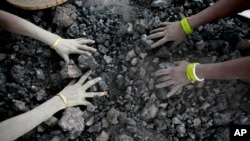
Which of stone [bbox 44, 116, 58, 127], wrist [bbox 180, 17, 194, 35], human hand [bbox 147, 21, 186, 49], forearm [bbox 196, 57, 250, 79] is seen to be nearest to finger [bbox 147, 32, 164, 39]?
human hand [bbox 147, 21, 186, 49]

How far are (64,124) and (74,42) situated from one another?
0.45 metres

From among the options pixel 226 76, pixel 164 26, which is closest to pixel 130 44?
pixel 164 26

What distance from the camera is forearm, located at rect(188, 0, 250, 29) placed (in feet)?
5.40

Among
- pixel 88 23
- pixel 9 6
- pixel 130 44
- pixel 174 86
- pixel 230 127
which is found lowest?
pixel 230 127

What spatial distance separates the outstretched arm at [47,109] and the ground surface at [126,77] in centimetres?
5

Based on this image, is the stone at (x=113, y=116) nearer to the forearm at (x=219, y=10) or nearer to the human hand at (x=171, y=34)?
the human hand at (x=171, y=34)

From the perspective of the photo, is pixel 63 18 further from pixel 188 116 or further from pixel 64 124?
pixel 188 116

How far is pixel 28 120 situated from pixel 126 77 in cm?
56

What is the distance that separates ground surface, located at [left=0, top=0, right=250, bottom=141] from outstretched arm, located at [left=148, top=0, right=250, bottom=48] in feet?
0.18

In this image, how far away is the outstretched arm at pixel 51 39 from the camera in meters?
1.76

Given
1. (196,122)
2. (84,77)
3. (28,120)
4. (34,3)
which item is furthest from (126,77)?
(34,3)

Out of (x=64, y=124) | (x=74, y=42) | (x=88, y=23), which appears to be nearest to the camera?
(x=64, y=124)

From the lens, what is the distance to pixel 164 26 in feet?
Answer: 6.27

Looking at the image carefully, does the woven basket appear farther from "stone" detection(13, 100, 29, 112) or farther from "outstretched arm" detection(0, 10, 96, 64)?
"stone" detection(13, 100, 29, 112)
